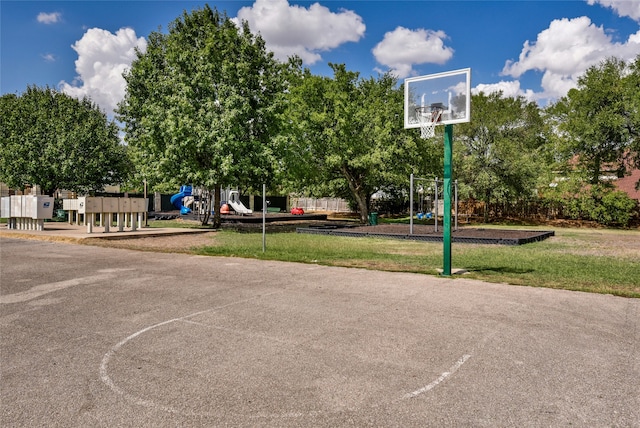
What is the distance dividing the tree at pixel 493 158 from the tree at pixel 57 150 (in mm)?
24205

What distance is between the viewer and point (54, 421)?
299cm

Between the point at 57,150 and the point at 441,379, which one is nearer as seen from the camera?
the point at 441,379

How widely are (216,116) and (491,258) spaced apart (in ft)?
44.2

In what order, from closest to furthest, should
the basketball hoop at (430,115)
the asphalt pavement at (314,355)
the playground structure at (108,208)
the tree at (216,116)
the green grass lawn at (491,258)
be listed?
the asphalt pavement at (314,355), the green grass lawn at (491,258), the basketball hoop at (430,115), the playground structure at (108,208), the tree at (216,116)

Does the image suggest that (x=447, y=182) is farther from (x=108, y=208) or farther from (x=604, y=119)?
(x=604, y=119)

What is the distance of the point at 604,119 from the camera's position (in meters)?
28.1

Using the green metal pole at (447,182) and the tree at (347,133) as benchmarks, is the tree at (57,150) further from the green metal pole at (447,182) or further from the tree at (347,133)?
the green metal pole at (447,182)

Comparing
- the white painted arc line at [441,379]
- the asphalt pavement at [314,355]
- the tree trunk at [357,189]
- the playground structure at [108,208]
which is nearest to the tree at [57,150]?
the playground structure at [108,208]

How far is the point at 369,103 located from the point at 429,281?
22493 mm

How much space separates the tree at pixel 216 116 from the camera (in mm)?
19234

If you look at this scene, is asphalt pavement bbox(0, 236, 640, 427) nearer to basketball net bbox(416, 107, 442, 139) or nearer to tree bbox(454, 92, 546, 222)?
basketball net bbox(416, 107, 442, 139)

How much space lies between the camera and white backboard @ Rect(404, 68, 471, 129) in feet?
30.1

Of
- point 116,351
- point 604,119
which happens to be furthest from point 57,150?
point 604,119

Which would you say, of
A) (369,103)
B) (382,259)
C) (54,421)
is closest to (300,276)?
(382,259)
